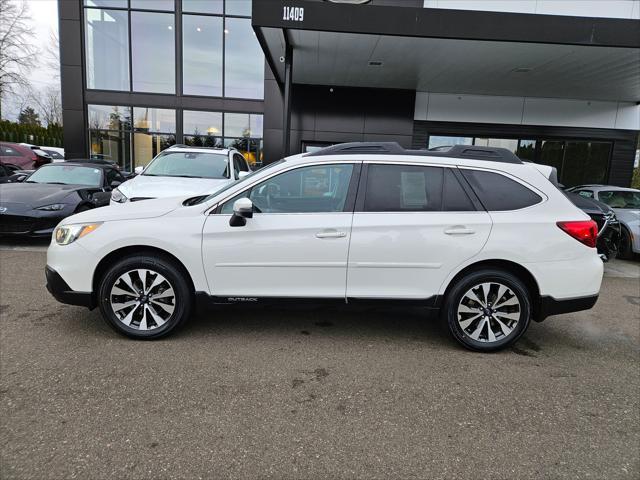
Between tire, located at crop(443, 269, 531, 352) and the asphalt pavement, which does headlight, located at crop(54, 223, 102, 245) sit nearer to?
the asphalt pavement

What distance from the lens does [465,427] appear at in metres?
2.90

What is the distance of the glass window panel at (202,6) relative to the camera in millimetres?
17234

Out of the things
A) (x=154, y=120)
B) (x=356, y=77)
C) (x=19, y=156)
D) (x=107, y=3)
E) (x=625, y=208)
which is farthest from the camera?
(x=19, y=156)

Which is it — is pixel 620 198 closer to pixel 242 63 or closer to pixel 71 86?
pixel 242 63

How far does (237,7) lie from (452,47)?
11026 millimetres

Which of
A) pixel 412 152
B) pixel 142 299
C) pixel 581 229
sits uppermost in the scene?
pixel 412 152

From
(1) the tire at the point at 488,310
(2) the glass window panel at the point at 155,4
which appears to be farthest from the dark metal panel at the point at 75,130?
(1) the tire at the point at 488,310

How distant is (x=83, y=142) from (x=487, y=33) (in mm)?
15452

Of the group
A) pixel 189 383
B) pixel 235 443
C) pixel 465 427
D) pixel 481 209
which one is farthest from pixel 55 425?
pixel 481 209

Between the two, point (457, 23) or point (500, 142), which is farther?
point (500, 142)

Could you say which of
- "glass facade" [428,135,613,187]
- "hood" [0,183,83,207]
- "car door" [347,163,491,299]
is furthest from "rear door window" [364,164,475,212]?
"glass facade" [428,135,613,187]

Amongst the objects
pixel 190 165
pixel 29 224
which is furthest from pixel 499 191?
pixel 29 224

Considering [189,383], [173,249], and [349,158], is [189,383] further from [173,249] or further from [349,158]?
[349,158]

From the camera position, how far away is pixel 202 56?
57.4ft
